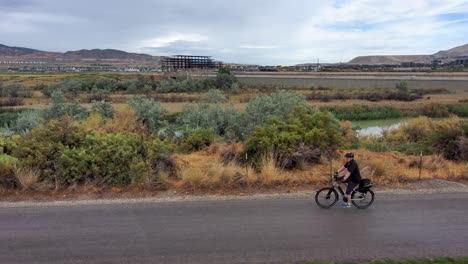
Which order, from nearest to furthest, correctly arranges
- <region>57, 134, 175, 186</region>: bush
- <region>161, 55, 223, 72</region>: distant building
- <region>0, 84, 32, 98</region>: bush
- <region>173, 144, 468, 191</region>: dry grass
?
<region>57, 134, 175, 186</region>: bush → <region>173, 144, 468, 191</region>: dry grass → <region>0, 84, 32, 98</region>: bush → <region>161, 55, 223, 72</region>: distant building

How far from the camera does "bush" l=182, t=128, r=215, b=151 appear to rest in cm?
1692

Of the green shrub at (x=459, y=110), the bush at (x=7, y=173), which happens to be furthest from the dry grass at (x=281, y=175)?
the green shrub at (x=459, y=110)

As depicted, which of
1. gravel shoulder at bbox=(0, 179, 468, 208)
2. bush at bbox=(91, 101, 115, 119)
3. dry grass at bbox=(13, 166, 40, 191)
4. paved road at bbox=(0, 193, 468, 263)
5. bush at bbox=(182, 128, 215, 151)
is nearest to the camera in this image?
paved road at bbox=(0, 193, 468, 263)

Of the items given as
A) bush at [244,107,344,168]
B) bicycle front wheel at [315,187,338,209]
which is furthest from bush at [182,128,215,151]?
bicycle front wheel at [315,187,338,209]

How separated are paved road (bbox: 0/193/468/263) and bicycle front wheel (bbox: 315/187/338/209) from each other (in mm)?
204

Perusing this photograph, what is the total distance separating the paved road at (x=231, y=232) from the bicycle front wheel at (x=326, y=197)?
0.67ft

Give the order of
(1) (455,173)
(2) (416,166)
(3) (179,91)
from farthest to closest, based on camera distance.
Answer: (3) (179,91), (2) (416,166), (1) (455,173)

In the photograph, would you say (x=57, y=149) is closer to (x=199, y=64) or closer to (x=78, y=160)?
(x=78, y=160)

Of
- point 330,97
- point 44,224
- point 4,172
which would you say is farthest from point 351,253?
point 330,97

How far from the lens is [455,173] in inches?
446

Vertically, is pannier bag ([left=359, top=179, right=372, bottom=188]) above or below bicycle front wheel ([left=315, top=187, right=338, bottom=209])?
above

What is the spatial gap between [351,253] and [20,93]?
230 feet

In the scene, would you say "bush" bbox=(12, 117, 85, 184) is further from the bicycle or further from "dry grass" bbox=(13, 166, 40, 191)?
the bicycle

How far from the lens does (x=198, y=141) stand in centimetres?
1708
